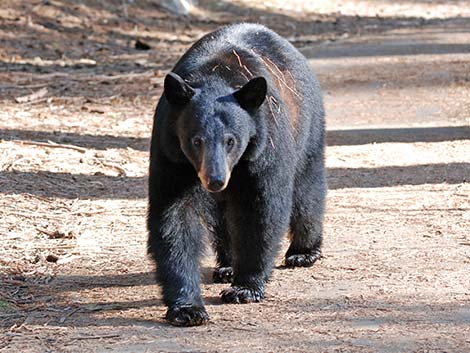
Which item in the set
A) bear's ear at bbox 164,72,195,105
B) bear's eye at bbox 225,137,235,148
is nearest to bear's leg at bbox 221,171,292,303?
bear's eye at bbox 225,137,235,148

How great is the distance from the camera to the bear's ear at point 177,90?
5941mm

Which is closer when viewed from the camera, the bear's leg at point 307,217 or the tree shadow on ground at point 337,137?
the bear's leg at point 307,217

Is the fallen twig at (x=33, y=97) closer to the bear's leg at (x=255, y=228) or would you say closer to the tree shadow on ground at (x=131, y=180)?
A: the tree shadow on ground at (x=131, y=180)

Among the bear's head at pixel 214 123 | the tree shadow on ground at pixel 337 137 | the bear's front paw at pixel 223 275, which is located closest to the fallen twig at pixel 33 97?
the tree shadow on ground at pixel 337 137

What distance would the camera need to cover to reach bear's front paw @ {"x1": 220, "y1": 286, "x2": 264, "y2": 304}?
21.1 ft

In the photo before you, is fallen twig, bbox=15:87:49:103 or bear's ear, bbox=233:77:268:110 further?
fallen twig, bbox=15:87:49:103

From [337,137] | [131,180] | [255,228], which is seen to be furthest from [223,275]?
[337,137]

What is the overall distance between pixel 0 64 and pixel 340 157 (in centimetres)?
668

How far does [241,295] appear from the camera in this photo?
6.44 metres

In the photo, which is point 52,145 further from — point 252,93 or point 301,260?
point 252,93

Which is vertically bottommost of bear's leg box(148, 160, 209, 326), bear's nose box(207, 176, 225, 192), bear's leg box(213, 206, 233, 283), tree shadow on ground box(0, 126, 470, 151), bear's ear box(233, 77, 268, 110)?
tree shadow on ground box(0, 126, 470, 151)

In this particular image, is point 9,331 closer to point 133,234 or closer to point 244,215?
point 244,215

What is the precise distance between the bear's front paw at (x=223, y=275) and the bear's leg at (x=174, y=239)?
79cm

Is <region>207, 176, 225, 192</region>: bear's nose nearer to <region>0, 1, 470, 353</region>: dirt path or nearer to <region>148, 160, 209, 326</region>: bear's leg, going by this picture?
<region>148, 160, 209, 326</region>: bear's leg
